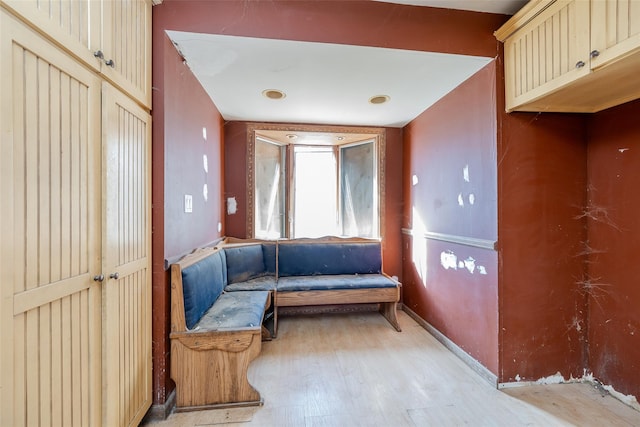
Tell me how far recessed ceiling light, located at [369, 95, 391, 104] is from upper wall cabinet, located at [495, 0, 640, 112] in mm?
904

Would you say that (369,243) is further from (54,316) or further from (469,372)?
(54,316)

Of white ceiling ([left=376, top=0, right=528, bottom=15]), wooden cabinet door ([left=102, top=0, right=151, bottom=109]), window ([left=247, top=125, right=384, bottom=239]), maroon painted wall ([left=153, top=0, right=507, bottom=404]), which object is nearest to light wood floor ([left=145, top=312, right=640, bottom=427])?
maroon painted wall ([left=153, top=0, right=507, bottom=404])

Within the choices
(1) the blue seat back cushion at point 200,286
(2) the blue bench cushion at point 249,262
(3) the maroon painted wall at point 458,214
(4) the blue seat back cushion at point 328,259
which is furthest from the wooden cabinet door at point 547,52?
(2) the blue bench cushion at point 249,262

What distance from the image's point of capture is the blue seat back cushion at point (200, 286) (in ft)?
5.57

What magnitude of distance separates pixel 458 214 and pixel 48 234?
244 centimetres

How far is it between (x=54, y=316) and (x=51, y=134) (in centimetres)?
62

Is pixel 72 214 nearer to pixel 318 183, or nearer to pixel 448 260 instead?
pixel 448 260

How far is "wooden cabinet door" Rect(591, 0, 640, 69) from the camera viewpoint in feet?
3.83

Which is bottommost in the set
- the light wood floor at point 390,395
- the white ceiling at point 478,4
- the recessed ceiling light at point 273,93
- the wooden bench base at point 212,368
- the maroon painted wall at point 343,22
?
the light wood floor at point 390,395

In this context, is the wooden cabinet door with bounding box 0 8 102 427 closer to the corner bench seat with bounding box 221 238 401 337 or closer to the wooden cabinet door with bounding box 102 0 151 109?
the wooden cabinet door with bounding box 102 0 151 109

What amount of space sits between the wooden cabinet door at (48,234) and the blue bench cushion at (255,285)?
1434 mm

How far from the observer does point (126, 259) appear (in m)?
1.37

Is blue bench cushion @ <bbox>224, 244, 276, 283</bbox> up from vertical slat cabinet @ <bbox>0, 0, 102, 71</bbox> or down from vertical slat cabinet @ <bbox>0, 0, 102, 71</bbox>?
down

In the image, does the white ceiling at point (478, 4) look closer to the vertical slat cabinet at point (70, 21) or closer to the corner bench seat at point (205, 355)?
the vertical slat cabinet at point (70, 21)
